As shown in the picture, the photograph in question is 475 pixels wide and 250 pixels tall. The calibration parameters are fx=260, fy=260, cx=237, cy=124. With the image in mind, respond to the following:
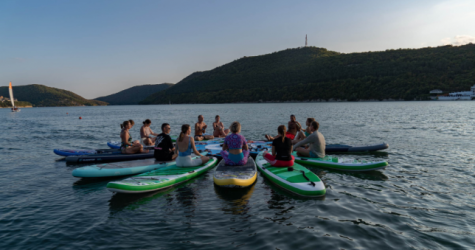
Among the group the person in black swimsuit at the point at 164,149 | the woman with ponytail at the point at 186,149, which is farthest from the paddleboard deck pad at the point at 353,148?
the person in black swimsuit at the point at 164,149

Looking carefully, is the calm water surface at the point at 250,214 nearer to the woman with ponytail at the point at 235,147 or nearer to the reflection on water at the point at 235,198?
the reflection on water at the point at 235,198

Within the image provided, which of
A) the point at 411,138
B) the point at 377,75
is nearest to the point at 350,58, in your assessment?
the point at 377,75

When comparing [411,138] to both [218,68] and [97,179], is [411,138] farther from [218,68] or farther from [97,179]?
[218,68]

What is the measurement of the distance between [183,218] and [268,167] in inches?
165

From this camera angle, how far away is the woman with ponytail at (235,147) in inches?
360

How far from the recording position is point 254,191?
28.1 ft

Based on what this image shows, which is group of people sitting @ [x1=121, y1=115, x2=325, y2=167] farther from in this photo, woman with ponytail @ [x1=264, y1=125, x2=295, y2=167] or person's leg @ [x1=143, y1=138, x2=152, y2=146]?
person's leg @ [x1=143, y1=138, x2=152, y2=146]

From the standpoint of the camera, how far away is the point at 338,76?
117m

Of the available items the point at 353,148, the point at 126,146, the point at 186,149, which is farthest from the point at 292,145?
the point at 126,146

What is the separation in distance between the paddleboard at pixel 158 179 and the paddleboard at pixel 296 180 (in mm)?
2716

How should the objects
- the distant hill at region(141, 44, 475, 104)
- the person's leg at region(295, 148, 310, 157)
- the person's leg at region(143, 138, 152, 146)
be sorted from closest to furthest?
the person's leg at region(295, 148, 310, 157) < the person's leg at region(143, 138, 152, 146) < the distant hill at region(141, 44, 475, 104)

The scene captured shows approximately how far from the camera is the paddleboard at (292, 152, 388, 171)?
10.2m

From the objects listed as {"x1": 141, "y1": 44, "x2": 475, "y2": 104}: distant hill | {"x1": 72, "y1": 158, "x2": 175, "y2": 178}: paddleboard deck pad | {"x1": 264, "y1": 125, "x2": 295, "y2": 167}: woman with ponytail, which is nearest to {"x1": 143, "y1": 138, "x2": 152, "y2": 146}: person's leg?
{"x1": 72, "y1": 158, "x2": 175, "y2": 178}: paddleboard deck pad

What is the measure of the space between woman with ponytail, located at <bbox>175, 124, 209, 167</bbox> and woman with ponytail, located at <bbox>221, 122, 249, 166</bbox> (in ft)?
3.86
